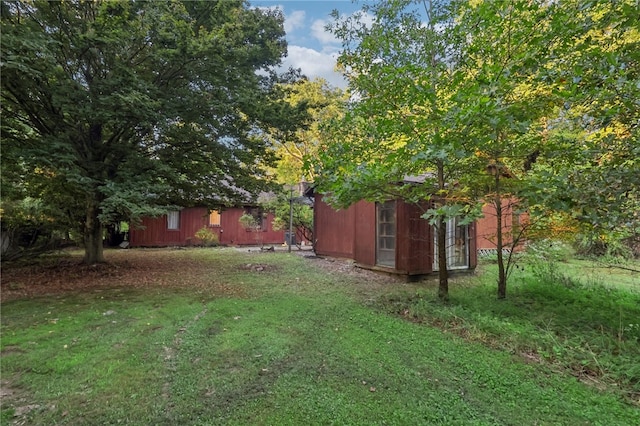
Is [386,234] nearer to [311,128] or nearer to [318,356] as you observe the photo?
[318,356]

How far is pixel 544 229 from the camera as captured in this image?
552 cm

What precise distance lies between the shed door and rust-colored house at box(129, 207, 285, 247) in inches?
334

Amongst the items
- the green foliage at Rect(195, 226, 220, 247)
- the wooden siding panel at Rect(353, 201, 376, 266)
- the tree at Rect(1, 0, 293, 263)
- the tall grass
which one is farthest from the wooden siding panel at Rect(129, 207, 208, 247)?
the tall grass

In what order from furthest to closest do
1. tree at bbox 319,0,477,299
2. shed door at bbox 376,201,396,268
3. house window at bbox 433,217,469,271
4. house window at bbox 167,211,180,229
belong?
house window at bbox 167,211,180,229, house window at bbox 433,217,469,271, shed door at bbox 376,201,396,268, tree at bbox 319,0,477,299

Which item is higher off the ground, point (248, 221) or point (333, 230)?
point (248, 221)

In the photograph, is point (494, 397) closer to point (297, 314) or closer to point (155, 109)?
point (297, 314)

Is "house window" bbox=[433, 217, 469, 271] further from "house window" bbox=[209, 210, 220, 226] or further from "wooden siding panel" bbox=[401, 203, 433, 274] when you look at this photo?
"house window" bbox=[209, 210, 220, 226]

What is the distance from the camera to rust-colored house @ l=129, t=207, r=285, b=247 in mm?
15234

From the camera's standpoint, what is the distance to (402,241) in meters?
7.72

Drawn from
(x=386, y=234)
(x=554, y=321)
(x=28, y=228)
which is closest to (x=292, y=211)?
(x=386, y=234)

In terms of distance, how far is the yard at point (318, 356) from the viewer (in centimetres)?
237

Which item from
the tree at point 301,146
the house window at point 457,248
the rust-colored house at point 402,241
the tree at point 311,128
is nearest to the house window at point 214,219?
the tree at point 301,146

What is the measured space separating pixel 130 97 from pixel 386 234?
6.28 m

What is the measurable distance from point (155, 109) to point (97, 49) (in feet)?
4.45
